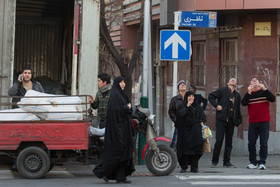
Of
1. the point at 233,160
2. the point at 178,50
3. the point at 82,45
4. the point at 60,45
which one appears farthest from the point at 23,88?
the point at 60,45

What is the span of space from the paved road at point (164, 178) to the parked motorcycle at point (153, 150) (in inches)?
6.4

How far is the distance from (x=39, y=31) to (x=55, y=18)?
2.00 ft

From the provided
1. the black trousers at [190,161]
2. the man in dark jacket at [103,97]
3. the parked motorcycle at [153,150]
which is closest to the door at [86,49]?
the man in dark jacket at [103,97]

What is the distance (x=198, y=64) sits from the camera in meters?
18.1

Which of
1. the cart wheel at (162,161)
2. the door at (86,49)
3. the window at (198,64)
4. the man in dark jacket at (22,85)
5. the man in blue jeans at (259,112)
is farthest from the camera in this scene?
the window at (198,64)

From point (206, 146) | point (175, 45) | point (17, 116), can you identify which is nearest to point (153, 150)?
point (206, 146)

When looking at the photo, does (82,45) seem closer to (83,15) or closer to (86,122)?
(83,15)

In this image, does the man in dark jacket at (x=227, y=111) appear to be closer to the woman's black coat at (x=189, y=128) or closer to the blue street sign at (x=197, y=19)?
the woman's black coat at (x=189, y=128)

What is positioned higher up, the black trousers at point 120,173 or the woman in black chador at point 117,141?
the woman in black chador at point 117,141

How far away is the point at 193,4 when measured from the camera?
48.1 ft

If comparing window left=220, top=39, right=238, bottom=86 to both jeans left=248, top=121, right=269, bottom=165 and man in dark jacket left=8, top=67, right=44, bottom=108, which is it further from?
man in dark jacket left=8, top=67, right=44, bottom=108

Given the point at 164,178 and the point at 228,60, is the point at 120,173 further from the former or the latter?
the point at 228,60

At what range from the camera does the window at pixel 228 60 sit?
51.7 feet

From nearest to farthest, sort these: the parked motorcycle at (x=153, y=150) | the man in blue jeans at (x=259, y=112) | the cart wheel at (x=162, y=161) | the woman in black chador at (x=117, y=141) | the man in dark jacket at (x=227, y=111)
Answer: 1. the woman in black chador at (x=117, y=141)
2. the parked motorcycle at (x=153, y=150)
3. the cart wheel at (x=162, y=161)
4. the man in blue jeans at (x=259, y=112)
5. the man in dark jacket at (x=227, y=111)
